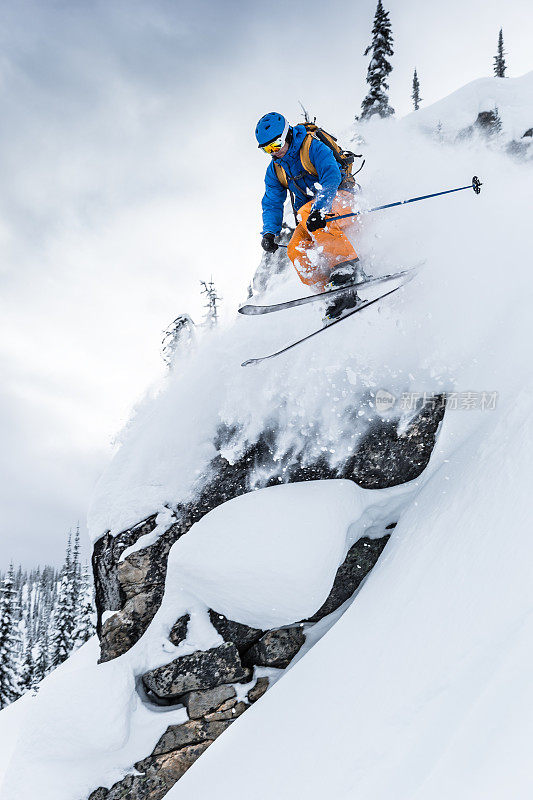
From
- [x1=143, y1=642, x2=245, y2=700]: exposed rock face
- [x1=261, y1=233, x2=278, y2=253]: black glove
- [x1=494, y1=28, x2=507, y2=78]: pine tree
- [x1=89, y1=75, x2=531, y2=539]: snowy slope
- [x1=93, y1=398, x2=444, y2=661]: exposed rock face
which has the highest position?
[x1=494, y1=28, x2=507, y2=78]: pine tree

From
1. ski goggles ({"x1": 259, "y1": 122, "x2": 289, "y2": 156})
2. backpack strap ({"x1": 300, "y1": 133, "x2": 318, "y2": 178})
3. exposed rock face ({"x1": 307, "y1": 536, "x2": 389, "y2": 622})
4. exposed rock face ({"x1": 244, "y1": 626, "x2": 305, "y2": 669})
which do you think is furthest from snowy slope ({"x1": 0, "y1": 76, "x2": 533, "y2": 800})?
ski goggles ({"x1": 259, "y1": 122, "x2": 289, "y2": 156})

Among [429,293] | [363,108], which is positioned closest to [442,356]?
[429,293]

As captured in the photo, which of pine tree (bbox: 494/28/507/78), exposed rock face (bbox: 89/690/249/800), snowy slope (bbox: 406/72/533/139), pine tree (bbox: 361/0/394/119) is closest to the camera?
exposed rock face (bbox: 89/690/249/800)

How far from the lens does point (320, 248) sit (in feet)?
19.9

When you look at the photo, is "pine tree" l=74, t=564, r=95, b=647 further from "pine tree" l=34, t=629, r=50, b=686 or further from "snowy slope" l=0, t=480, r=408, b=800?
"snowy slope" l=0, t=480, r=408, b=800

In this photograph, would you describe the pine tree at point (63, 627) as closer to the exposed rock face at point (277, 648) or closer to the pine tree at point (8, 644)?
the pine tree at point (8, 644)

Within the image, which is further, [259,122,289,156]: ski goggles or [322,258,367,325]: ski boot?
[322,258,367,325]: ski boot

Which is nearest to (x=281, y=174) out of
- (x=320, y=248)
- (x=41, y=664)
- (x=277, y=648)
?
(x=320, y=248)

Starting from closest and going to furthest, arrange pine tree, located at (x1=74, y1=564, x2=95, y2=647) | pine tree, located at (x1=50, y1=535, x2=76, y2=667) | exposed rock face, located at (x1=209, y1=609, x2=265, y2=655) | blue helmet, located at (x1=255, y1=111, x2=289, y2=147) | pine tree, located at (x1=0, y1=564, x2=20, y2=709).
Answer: exposed rock face, located at (x1=209, y1=609, x2=265, y2=655)
blue helmet, located at (x1=255, y1=111, x2=289, y2=147)
pine tree, located at (x1=0, y1=564, x2=20, y2=709)
pine tree, located at (x1=50, y1=535, x2=76, y2=667)
pine tree, located at (x1=74, y1=564, x2=95, y2=647)

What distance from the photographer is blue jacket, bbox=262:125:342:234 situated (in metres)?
5.69

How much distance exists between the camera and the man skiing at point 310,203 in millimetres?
5695

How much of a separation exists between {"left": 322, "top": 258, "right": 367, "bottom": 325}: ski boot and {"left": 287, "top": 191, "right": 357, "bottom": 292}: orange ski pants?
0.41 ft

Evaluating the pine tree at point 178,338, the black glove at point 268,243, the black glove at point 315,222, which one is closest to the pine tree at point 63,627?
the pine tree at point 178,338

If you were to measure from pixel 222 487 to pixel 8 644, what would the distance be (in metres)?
22.0
